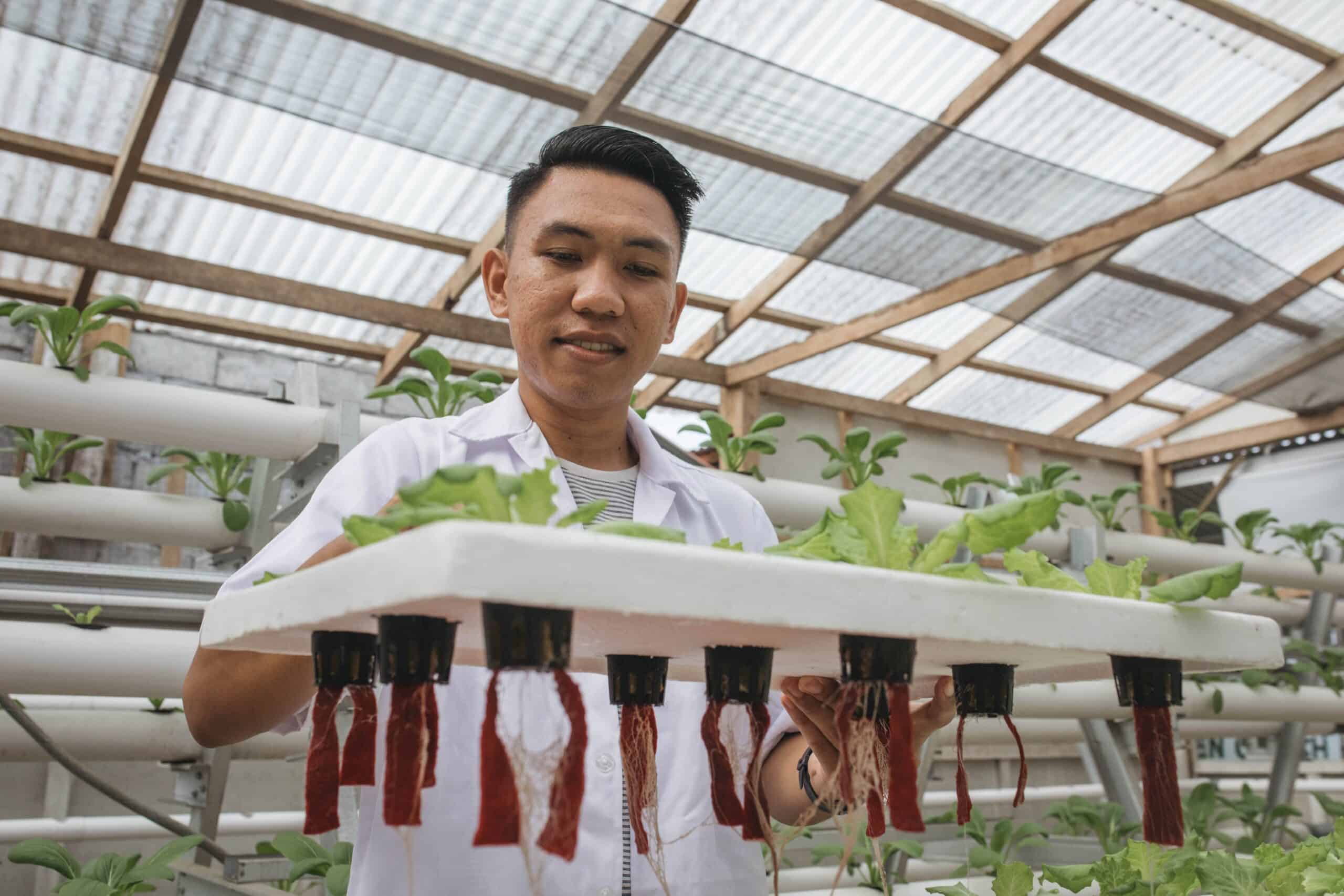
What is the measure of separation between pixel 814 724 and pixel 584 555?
38 cm

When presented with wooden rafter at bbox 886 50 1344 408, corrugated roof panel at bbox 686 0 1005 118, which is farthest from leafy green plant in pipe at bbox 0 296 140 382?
wooden rafter at bbox 886 50 1344 408

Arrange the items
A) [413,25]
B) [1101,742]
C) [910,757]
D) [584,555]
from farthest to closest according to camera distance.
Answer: [413,25]
[1101,742]
[910,757]
[584,555]

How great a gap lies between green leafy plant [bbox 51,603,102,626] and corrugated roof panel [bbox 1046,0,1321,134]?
134 inches

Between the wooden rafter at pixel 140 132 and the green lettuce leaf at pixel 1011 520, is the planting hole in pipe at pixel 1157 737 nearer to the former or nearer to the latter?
the green lettuce leaf at pixel 1011 520

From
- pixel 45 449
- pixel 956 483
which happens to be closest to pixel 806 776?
pixel 45 449

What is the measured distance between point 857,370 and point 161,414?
163 inches

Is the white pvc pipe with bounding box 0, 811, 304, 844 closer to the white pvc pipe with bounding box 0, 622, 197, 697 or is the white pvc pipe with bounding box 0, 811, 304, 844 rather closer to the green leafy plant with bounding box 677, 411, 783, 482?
the white pvc pipe with bounding box 0, 622, 197, 697

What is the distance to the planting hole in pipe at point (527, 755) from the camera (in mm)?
367

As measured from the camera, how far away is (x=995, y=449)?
6.04 m

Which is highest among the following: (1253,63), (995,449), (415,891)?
(1253,63)

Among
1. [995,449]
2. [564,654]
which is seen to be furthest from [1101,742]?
[995,449]

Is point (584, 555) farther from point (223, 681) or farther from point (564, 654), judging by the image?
point (223, 681)

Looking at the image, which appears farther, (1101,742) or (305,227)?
(305,227)

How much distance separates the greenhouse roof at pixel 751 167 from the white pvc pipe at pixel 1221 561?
3.34 feet
